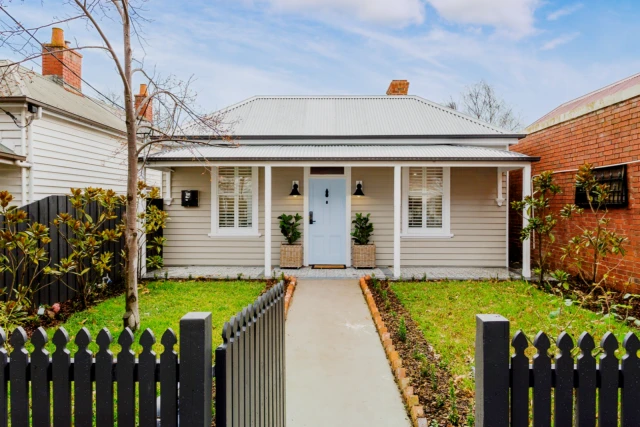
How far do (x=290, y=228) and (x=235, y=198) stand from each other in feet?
5.90

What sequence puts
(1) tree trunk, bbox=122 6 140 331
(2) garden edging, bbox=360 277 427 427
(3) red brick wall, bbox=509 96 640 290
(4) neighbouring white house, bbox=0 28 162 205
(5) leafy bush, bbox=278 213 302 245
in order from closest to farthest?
(2) garden edging, bbox=360 277 427 427 < (1) tree trunk, bbox=122 6 140 331 < (3) red brick wall, bbox=509 96 640 290 < (4) neighbouring white house, bbox=0 28 162 205 < (5) leafy bush, bbox=278 213 302 245

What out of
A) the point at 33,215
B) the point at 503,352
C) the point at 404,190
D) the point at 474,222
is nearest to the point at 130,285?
the point at 33,215

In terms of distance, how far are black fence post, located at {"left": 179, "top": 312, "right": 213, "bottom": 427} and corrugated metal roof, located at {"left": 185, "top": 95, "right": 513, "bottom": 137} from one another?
8617mm

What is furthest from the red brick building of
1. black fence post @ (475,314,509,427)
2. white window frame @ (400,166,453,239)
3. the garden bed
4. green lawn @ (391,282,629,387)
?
black fence post @ (475,314,509,427)

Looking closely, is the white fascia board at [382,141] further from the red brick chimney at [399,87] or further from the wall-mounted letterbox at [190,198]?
the red brick chimney at [399,87]

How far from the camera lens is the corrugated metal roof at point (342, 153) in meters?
8.46

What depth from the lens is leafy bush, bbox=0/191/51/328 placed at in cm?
504

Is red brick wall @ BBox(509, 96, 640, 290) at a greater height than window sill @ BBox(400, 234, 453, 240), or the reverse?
red brick wall @ BBox(509, 96, 640, 290)

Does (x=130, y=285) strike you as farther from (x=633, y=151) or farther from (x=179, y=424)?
(x=633, y=151)

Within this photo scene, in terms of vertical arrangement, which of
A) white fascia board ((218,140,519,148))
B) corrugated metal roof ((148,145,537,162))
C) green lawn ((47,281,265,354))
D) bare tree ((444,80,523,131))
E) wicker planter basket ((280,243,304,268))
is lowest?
green lawn ((47,281,265,354))

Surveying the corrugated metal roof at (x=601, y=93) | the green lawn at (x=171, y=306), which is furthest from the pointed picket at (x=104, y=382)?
the corrugated metal roof at (x=601, y=93)

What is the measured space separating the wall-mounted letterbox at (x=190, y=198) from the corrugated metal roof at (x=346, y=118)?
5.08ft

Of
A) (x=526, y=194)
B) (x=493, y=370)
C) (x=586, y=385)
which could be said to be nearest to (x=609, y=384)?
(x=586, y=385)

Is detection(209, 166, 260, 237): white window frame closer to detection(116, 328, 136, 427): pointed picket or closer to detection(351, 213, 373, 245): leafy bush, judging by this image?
detection(351, 213, 373, 245): leafy bush
